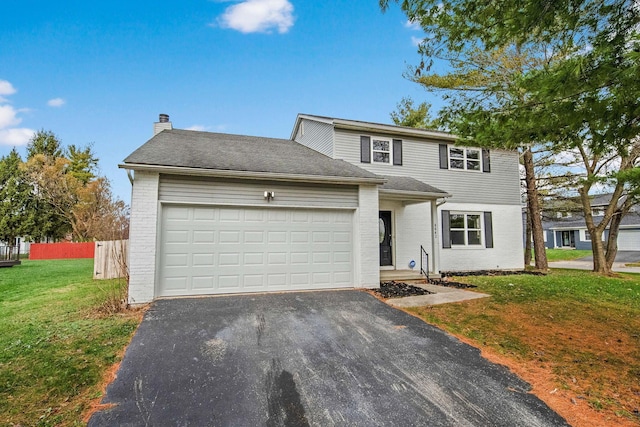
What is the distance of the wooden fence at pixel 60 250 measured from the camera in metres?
22.0

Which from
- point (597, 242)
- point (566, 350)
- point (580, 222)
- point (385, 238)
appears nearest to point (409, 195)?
point (385, 238)

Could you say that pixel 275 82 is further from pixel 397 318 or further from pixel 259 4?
pixel 397 318

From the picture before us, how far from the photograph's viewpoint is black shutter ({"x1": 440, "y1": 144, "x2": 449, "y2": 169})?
12492 mm

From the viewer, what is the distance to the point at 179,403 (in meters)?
3.09

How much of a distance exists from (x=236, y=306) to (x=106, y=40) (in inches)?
480

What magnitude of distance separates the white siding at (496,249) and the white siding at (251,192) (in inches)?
219

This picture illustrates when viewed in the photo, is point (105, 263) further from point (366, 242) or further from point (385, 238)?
point (385, 238)

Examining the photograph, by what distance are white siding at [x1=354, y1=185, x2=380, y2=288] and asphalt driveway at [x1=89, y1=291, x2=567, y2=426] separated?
96.5 inches

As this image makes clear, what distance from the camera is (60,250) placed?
22203 millimetres

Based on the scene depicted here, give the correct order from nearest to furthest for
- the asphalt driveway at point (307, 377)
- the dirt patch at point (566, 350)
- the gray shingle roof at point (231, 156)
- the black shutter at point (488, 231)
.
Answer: the asphalt driveway at point (307, 377) → the dirt patch at point (566, 350) → the gray shingle roof at point (231, 156) → the black shutter at point (488, 231)

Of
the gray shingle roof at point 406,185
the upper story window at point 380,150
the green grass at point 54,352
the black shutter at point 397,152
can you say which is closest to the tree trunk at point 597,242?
the gray shingle roof at point 406,185

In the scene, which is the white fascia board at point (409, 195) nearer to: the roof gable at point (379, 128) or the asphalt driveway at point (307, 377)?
the roof gable at point (379, 128)

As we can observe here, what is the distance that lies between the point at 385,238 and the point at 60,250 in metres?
23.3

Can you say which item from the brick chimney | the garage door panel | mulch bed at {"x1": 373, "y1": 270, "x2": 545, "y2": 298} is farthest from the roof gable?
the garage door panel
